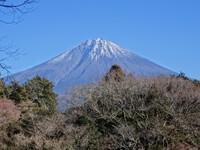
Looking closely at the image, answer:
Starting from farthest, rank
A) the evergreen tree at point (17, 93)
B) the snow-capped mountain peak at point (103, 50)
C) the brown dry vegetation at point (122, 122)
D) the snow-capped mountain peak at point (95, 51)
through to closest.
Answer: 1. the snow-capped mountain peak at point (95, 51)
2. the snow-capped mountain peak at point (103, 50)
3. the evergreen tree at point (17, 93)
4. the brown dry vegetation at point (122, 122)

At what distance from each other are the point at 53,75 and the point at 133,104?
12618cm

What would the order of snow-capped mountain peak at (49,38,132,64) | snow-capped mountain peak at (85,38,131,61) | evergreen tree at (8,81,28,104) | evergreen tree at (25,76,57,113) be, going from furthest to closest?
snow-capped mountain peak at (49,38,132,64), snow-capped mountain peak at (85,38,131,61), evergreen tree at (25,76,57,113), evergreen tree at (8,81,28,104)

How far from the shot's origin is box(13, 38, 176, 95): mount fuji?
13471 centimetres

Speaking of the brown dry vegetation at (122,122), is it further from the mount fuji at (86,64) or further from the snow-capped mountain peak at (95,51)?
the snow-capped mountain peak at (95,51)

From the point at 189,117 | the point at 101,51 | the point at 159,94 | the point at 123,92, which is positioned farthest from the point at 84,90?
the point at 101,51

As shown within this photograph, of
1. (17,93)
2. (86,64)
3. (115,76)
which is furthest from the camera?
(86,64)

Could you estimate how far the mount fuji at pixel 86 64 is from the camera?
13471 centimetres

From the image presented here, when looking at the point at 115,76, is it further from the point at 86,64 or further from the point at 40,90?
the point at 86,64

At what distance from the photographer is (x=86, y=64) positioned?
154125 mm

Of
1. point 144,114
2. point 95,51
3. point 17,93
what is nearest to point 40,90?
point 17,93

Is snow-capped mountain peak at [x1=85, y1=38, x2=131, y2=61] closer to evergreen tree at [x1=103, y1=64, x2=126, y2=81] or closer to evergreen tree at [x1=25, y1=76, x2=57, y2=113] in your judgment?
evergreen tree at [x1=25, y1=76, x2=57, y2=113]

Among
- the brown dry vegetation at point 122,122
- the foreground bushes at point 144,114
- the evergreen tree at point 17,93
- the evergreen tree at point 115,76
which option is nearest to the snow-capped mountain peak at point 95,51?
the evergreen tree at point 17,93

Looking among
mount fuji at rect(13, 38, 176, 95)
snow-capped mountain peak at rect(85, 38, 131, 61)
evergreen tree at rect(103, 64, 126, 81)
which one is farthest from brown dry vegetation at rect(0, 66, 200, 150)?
snow-capped mountain peak at rect(85, 38, 131, 61)

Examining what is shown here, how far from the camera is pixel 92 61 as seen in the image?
155 meters
